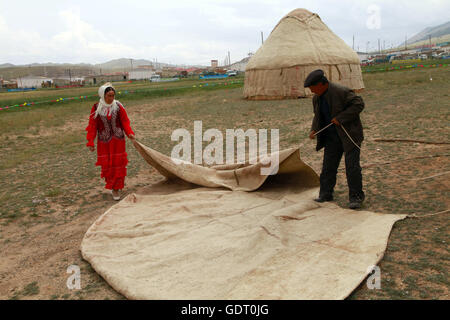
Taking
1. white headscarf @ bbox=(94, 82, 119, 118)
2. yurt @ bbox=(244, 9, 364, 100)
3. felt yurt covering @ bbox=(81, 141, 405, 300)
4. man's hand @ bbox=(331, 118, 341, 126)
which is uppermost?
yurt @ bbox=(244, 9, 364, 100)

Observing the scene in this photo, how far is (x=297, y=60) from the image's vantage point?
13.7 metres

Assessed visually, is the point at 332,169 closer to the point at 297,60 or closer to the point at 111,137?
the point at 111,137

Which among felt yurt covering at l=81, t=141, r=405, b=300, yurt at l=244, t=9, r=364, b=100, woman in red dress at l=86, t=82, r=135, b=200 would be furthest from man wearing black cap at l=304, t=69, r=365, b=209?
yurt at l=244, t=9, r=364, b=100

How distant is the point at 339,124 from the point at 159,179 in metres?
2.79

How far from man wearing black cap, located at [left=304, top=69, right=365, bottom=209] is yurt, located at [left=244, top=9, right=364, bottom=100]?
10222 millimetres

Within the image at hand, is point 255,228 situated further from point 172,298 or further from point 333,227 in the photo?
point 172,298

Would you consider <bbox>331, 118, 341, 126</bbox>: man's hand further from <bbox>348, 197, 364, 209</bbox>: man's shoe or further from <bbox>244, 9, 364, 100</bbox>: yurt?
<bbox>244, 9, 364, 100</bbox>: yurt

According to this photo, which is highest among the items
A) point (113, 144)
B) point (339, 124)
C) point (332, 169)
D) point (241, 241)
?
point (339, 124)

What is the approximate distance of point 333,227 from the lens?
316 centimetres

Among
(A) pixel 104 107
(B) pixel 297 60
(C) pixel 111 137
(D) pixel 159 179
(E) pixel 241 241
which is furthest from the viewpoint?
(B) pixel 297 60

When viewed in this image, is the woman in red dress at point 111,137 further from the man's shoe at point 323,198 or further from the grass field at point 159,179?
the man's shoe at point 323,198

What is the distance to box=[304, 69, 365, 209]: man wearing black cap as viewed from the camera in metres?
3.54

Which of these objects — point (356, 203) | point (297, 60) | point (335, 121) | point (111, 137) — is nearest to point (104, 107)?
point (111, 137)
